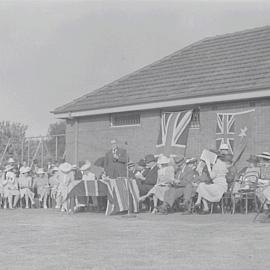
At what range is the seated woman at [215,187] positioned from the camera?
16031 mm

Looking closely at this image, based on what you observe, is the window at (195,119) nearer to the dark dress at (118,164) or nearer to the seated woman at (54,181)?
the dark dress at (118,164)

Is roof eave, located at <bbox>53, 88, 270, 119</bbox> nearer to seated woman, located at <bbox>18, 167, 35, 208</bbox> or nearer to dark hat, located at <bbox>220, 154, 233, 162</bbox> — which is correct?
dark hat, located at <bbox>220, 154, 233, 162</bbox>

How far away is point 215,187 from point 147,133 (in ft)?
20.8

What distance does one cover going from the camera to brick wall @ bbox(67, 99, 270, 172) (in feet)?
61.3

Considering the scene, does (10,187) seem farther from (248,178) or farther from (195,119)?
(248,178)

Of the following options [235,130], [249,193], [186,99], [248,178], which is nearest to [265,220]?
[249,193]

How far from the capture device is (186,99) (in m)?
20.3

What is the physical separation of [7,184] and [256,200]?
8.89 meters

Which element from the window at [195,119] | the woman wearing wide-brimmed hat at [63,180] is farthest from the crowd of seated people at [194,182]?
the window at [195,119]

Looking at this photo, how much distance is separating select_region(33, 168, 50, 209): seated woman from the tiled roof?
337cm

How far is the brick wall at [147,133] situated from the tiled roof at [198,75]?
1.78 ft

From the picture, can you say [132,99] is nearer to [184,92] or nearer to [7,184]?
[184,92]

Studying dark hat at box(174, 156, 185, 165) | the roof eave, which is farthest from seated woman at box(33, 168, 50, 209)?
dark hat at box(174, 156, 185, 165)

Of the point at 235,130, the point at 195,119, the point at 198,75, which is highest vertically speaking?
the point at 198,75
